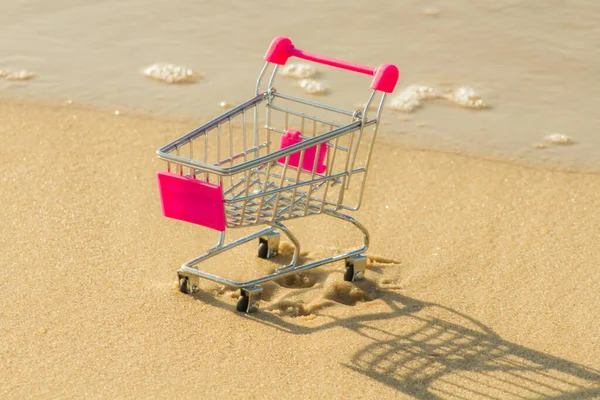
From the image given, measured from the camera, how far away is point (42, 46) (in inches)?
248

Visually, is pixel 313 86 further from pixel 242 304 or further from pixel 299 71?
pixel 242 304

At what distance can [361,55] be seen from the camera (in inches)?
248

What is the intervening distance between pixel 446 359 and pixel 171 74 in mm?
3176

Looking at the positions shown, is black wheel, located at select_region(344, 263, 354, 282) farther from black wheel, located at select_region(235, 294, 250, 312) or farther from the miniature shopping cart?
black wheel, located at select_region(235, 294, 250, 312)

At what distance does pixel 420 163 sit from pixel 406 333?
5.16 ft

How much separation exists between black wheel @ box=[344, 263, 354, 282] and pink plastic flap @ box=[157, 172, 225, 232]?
696 millimetres

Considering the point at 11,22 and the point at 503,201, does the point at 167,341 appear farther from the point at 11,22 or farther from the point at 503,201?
the point at 11,22

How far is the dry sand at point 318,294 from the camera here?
335 cm

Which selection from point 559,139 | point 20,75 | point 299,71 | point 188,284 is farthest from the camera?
point 299,71

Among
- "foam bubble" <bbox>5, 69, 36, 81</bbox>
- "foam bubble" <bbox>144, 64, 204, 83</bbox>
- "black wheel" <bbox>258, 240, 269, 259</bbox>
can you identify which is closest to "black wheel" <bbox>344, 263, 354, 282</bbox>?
"black wheel" <bbox>258, 240, 269, 259</bbox>

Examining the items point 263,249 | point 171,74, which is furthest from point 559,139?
point 171,74

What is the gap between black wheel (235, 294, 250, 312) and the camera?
3.70 metres

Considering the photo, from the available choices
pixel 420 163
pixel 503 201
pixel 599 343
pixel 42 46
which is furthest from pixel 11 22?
pixel 599 343

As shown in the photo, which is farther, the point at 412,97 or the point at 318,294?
the point at 412,97
